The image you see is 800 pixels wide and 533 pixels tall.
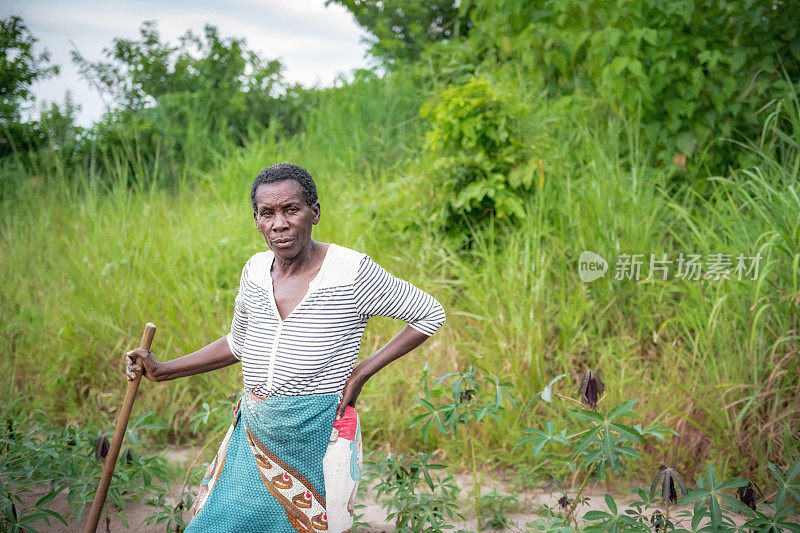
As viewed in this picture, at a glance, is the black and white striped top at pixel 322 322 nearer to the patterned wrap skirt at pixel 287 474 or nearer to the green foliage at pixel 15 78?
the patterned wrap skirt at pixel 287 474

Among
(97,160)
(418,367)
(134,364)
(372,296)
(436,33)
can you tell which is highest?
(436,33)

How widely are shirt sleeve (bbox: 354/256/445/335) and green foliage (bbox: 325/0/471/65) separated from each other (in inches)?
254

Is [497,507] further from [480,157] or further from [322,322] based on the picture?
[480,157]

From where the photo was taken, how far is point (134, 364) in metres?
2.21

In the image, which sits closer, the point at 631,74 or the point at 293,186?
the point at 293,186

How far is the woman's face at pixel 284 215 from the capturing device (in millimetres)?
2004

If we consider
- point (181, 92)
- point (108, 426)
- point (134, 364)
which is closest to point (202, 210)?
point (108, 426)

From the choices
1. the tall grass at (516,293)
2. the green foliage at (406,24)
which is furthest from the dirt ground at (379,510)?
the green foliage at (406,24)

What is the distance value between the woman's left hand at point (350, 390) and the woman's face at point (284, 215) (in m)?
0.43

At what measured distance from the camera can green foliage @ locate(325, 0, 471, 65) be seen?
836cm

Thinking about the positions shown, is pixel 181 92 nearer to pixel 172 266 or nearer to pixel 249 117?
pixel 249 117

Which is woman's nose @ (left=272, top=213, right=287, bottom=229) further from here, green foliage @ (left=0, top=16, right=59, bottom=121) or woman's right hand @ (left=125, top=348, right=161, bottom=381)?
green foliage @ (left=0, top=16, right=59, bottom=121)

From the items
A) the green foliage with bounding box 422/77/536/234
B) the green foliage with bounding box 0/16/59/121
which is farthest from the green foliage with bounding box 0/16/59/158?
the green foliage with bounding box 422/77/536/234

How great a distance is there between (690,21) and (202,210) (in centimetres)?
428
